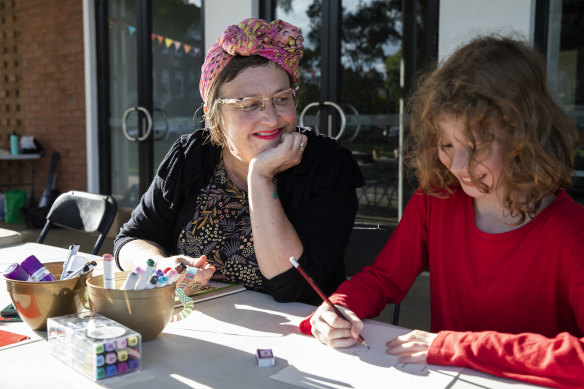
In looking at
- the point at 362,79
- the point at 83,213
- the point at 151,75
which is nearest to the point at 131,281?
the point at 83,213

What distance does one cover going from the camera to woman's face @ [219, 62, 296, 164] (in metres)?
1.48

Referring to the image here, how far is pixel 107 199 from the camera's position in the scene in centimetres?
222

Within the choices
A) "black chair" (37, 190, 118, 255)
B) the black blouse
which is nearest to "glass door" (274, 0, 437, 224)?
"black chair" (37, 190, 118, 255)

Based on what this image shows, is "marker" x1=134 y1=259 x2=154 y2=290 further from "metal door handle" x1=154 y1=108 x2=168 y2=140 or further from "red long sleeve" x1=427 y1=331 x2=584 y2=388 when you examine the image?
"metal door handle" x1=154 y1=108 x2=168 y2=140

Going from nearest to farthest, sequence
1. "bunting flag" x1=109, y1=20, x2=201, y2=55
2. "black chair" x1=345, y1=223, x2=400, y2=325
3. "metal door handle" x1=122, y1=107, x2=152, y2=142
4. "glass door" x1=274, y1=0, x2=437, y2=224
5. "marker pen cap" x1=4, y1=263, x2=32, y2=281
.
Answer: "marker pen cap" x1=4, y1=263, x2=32, y2=281
"black chair" x1=345, y1=223, x2=400, y2=325
"glass door" x1=274, y1=0, x2=437, y2=224
"bunting flag" x1=109, y1=20, x2=201, y2=55
"metal door handle" x1=122, y1=107, x2=152, y2=142

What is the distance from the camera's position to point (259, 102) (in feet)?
4.85

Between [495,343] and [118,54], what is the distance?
5.33 metres

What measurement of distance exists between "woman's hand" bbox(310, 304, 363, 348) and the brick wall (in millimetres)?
5265

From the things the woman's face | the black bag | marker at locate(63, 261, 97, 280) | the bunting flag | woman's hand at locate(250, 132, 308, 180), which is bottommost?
the black bag

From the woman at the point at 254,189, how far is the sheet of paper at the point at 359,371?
362mm

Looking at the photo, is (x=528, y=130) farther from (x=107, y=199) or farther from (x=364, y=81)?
(x=364, y=81)

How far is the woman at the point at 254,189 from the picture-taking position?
4.54 feet

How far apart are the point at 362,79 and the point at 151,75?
2.16 metres

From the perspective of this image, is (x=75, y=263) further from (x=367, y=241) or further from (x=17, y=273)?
(x=367, y=241)
